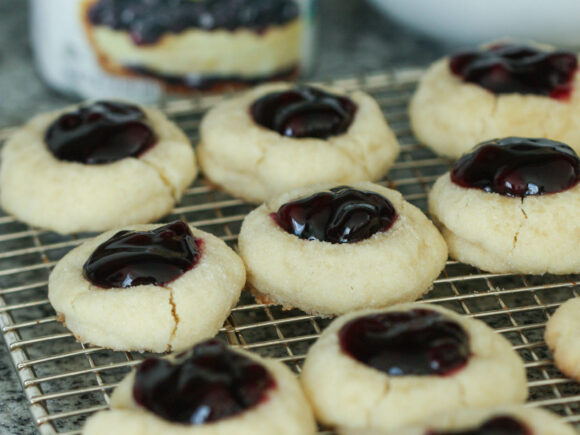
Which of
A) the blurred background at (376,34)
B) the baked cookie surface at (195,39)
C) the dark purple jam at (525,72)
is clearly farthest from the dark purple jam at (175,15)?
the dark purple jam at (525,72)

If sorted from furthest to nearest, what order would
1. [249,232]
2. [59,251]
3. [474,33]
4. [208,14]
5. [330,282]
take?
[474,33] → [208,14] → [59,251] → [249,232] → [330,282]

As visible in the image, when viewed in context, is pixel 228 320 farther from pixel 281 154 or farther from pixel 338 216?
pixel 281 154

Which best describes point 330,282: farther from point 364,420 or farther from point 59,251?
point 59,251

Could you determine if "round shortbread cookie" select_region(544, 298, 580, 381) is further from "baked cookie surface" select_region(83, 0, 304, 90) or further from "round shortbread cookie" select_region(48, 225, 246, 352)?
"baked cookie surface" select_region(83, 0, 304, 90)

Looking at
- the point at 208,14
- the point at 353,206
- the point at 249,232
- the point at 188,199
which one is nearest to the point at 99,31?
the point at 208,14

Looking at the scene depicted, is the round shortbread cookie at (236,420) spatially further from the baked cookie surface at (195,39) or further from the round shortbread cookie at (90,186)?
the baked cookie surface at (195,39)

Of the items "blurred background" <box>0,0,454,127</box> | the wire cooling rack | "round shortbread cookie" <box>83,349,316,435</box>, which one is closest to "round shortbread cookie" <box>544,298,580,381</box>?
the wire cooling rack
